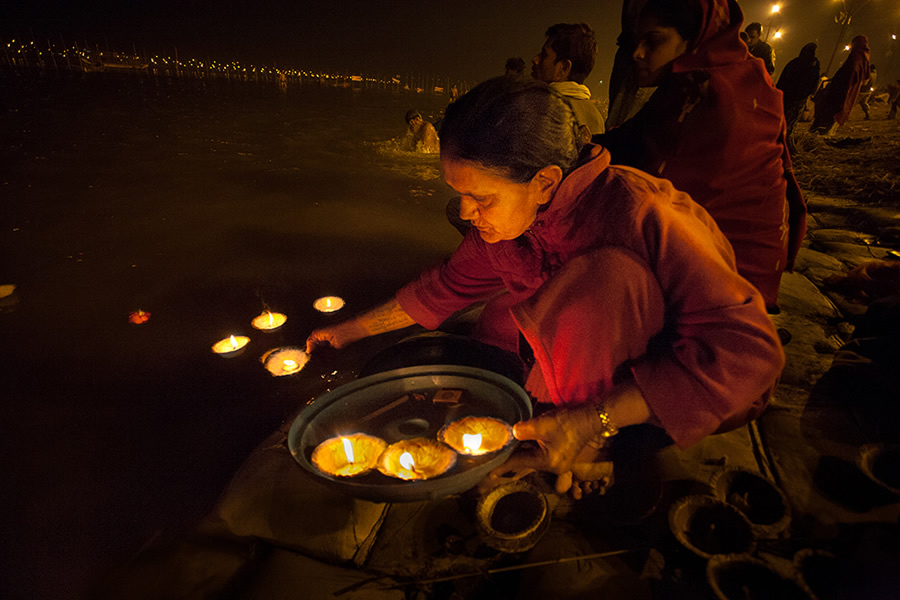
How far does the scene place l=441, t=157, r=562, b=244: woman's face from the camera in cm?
162

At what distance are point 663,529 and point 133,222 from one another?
8.50 m

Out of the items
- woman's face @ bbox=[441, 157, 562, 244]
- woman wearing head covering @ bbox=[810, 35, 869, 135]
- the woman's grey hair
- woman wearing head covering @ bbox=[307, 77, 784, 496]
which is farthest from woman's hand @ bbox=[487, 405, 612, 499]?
woman wearing head covering @ bbox=[810, 35, 869, 135]

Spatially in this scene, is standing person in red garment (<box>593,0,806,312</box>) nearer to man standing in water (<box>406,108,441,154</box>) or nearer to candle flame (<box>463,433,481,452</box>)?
candle flame (<box>463,433,481,452</box>)

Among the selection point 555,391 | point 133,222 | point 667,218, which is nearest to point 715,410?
point 555,391

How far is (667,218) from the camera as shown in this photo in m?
1.58

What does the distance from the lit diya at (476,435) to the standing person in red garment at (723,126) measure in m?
1.52

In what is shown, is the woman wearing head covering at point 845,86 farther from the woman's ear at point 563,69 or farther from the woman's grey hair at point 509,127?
the woman's grey hair at point 509,127

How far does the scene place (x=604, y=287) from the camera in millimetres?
1661

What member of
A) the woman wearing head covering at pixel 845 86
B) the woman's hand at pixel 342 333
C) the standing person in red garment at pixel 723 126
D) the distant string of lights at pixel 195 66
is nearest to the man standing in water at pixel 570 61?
the standing person in red garment at pixel 723 126

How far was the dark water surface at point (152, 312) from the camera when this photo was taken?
107 inches

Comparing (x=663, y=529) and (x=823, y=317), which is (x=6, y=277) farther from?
(x=823, y=317)

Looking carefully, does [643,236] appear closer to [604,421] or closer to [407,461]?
[604,421]

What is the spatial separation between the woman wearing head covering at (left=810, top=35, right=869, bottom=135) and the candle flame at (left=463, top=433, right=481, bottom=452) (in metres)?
14.5

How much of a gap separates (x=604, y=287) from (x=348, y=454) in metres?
1.28
